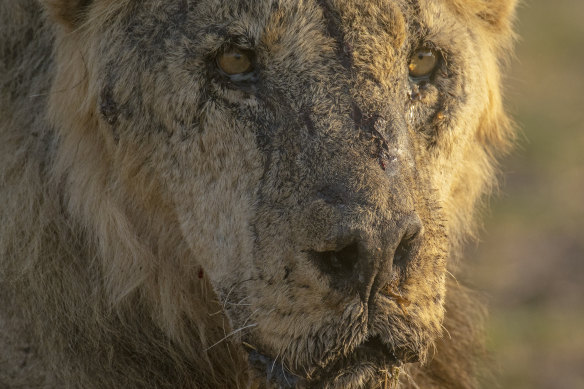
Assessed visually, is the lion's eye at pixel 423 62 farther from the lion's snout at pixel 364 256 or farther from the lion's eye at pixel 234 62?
the lion's snout at pixel 364 256

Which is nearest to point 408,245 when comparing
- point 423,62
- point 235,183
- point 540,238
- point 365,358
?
point 365,358

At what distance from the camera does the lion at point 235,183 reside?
2625 millimetres

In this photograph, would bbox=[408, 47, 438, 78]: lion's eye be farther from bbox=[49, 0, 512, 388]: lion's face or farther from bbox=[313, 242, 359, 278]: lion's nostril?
bbox=[313, 242, 359, 278]: lion's nostril

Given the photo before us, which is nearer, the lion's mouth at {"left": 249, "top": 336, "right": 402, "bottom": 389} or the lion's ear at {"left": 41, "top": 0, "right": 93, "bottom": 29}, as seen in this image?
the lion's mouth at {"left": 249, "top": 336, "right": 402, "bottom": 389}

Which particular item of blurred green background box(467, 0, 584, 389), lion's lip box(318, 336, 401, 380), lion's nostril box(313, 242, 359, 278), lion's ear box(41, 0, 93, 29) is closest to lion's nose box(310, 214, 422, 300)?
lion's nostril box(313, 242, 359, 278)

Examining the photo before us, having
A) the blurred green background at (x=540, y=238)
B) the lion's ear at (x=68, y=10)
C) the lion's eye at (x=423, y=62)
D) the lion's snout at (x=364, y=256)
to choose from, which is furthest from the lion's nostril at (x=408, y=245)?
the blurred green background at (x=540, y=238)

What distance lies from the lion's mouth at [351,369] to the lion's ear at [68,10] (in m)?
1.30

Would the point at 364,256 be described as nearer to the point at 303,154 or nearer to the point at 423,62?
the point at 303,154

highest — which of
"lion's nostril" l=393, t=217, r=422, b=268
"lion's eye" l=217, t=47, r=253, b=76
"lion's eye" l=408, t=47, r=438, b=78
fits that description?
"lion's eye" l=217, t=47, r=253, b=76

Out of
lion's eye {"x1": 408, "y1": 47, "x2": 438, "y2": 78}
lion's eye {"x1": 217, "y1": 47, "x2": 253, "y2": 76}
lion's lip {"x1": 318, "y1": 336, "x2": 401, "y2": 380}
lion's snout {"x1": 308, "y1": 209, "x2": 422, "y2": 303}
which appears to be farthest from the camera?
lion's eye {"x1": 408, "y1": 47, "x2": 438, "y2": 78}

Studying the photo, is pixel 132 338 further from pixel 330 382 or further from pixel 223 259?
pixel 330 382

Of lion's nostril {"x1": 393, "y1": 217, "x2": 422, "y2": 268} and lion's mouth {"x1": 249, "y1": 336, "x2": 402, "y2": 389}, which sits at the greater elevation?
lion's nostril {"x1": 393, "y1": 217, "x2": 422, "y2": 268}

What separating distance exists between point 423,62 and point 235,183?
0.72 meters

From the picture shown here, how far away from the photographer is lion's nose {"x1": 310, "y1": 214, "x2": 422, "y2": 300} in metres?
2.51
